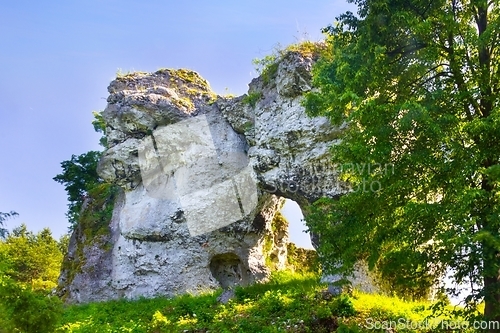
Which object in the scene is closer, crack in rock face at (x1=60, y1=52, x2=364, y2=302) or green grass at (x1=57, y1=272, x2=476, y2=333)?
green grass at (x1=57, y1=272, x2=476, y2=333)

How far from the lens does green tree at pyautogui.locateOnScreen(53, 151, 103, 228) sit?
23.7 metres

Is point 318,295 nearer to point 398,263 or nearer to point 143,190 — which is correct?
point 398,263

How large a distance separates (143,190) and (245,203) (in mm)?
4994

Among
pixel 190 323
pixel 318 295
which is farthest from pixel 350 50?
pixel 190 323

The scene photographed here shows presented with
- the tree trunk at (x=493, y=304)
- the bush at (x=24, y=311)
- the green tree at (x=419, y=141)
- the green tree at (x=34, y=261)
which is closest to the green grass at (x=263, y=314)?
the tree trunk at (x=493, y=304)

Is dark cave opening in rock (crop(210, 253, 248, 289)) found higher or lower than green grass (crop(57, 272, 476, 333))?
higher

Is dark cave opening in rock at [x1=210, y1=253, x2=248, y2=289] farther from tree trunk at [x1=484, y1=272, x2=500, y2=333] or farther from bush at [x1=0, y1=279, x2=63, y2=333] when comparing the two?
tree trunk at [x1=484, y1=272, x2=500, y2=333]

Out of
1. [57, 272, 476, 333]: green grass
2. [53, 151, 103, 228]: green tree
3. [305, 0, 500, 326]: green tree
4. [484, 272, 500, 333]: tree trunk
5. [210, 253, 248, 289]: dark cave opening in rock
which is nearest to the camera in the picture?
[484, 272, 500, 333]: tree trunk

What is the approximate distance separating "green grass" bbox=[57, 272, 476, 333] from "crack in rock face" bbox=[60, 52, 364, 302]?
8.27 ft

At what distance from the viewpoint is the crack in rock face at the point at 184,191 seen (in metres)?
16.7

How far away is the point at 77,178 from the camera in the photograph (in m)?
23.9

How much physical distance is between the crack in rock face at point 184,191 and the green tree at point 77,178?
203 inches

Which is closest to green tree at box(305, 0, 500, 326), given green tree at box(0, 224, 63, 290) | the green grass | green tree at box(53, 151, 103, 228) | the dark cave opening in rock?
the green grass

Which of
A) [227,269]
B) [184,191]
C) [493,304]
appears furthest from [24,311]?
[227,269]
